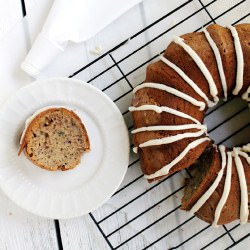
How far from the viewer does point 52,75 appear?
1.62 m

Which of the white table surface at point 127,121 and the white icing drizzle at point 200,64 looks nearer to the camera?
the white icing drizzle at point 200,64

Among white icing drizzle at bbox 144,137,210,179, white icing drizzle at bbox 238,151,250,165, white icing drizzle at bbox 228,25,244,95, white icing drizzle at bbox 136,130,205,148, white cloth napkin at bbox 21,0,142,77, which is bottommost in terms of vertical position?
white icing drizzle at bbox 238,151,250,165

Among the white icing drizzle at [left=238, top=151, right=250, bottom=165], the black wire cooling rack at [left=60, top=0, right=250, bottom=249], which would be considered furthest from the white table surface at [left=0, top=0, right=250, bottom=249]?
the white icing drizzle at [left=238, top=151, right=250, bottom=165]

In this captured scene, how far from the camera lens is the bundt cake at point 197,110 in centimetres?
145

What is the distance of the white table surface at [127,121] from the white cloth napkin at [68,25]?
0.03 meters

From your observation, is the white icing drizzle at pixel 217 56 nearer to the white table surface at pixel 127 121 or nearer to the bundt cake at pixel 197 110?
the bundt cake at pixel 197 110

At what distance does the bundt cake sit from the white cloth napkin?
0.73 ft

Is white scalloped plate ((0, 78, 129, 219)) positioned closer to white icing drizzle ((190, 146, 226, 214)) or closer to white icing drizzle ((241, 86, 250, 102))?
white icing drizzle ((190, 146, 226, 214))

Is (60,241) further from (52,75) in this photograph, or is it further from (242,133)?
(242,133)

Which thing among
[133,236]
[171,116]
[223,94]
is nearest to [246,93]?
[223,94]

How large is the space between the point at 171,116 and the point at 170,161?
0.12 metres

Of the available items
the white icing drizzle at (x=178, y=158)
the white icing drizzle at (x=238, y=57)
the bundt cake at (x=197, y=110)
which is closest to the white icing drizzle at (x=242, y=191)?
the bundt cake at (x=197, y=110)

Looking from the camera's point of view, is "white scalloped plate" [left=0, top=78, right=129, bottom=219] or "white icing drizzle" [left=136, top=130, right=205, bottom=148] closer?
"white icing drizzle" [left=136, top=130, right=205, bottom=148]

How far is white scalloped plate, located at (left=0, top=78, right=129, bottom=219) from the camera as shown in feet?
5.11
